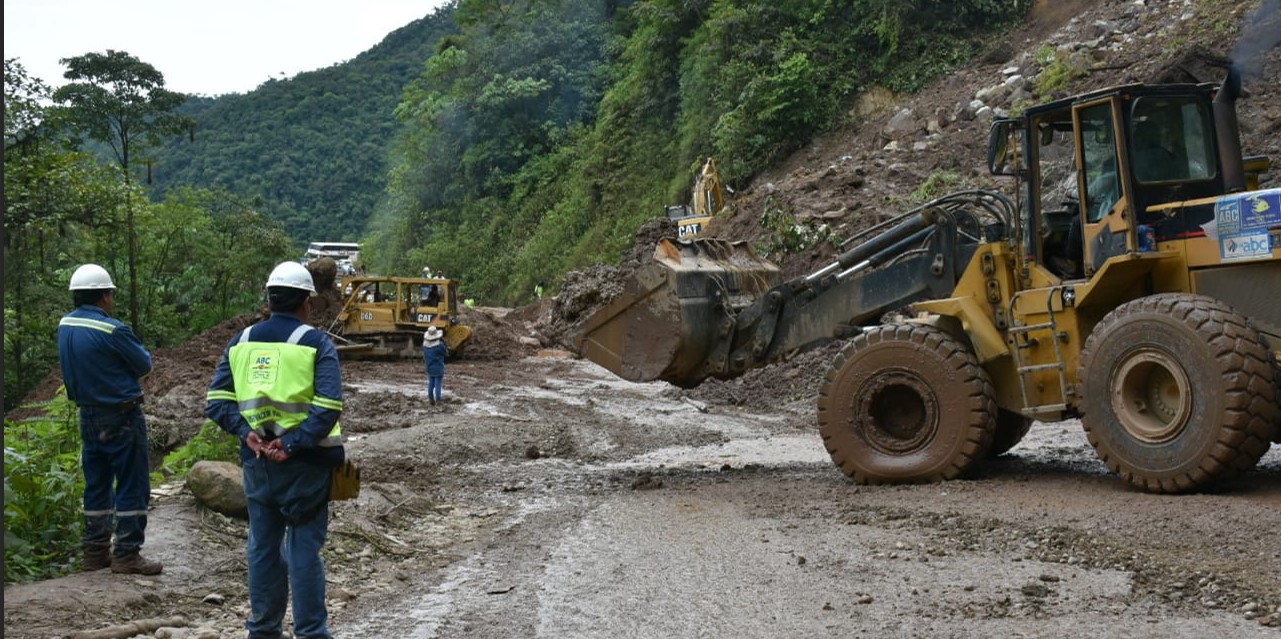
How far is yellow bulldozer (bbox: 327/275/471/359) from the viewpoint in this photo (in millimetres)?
29234

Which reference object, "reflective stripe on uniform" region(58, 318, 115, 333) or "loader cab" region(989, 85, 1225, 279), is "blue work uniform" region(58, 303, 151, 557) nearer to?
"reflective stripe on uniform" region(58, 318, 115, 333)

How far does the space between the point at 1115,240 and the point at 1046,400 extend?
139cm

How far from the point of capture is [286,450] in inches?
205

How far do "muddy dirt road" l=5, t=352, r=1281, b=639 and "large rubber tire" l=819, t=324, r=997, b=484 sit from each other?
11.2 inches

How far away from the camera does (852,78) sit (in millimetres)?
33719

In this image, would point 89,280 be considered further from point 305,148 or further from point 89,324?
point 305,148

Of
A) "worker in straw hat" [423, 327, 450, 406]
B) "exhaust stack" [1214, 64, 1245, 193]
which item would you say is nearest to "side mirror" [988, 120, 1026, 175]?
"exhaust stack" [1214, 64, 1245, 193]

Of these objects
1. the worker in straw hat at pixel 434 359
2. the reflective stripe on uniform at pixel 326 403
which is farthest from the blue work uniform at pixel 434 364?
the reflective stripe on uniform at pixel 326 403

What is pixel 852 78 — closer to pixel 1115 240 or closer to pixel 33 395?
pixel 33 395

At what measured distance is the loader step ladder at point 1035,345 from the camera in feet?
29.8

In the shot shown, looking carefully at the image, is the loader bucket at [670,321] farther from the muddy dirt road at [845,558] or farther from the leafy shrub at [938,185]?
the leafy shrub at [938,185]

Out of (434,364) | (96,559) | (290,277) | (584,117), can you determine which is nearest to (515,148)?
(584,117)

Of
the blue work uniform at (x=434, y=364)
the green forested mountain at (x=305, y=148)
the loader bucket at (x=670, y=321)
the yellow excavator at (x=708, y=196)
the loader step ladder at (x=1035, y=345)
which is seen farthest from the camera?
the green forested mountain at (x=305, y=148)

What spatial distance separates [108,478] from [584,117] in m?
49.9
